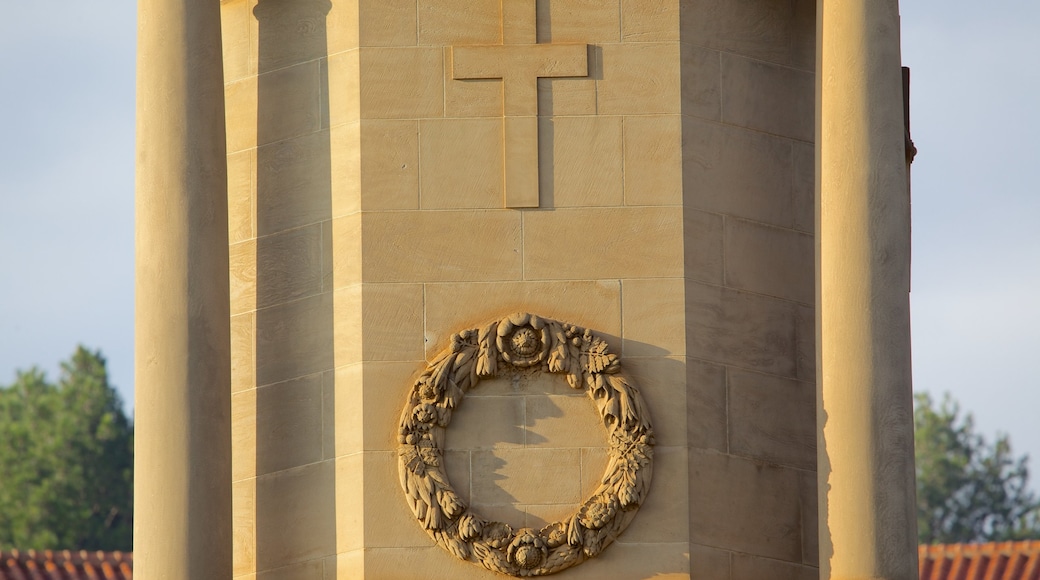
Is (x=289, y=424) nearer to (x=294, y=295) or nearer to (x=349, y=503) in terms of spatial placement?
(x=349, y=503)

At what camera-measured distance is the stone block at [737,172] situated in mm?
17938

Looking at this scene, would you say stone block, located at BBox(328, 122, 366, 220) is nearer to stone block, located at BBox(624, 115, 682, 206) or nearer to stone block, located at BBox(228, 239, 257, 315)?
stone block, located at BBox(228, 239, 257, 315)

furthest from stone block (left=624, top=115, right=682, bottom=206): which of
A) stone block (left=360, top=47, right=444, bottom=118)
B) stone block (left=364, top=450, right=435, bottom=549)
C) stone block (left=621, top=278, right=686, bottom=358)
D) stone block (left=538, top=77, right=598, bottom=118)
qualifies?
stone block (left=364, top=450, right=435, bottom=549)

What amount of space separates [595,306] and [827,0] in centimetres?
329

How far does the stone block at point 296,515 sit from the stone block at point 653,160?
140 inches

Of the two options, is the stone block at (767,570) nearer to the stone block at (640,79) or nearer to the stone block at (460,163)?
the stone block at (460,163)

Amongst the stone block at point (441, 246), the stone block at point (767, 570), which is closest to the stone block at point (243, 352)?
the stone block at point (441, 246)

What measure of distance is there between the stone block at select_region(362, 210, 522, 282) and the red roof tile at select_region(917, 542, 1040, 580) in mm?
13834

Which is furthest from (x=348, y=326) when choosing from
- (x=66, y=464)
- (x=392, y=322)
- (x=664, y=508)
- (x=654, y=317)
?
(x=66, y=464)

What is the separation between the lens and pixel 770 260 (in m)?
18.2

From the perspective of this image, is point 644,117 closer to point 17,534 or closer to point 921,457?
point 17,534

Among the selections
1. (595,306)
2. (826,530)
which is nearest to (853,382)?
(826,530)

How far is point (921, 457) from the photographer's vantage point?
87.3 m

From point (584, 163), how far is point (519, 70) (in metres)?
1.00
